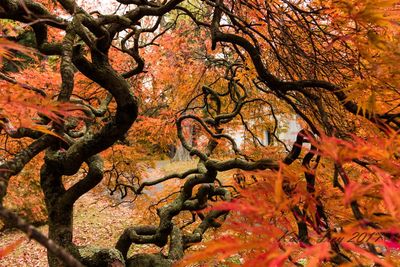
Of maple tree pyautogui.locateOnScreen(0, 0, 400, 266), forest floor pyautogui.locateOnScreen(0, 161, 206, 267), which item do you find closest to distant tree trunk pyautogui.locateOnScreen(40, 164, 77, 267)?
maple tree pyautogui.locateOnScreen(0, 0, 400, 266)

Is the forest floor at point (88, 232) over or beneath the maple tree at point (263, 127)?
beneath

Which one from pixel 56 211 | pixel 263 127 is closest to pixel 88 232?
pixel 263 127

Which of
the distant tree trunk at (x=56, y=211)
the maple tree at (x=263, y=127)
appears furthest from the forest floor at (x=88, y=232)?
the distant tree trunk at (x=56, y=211)

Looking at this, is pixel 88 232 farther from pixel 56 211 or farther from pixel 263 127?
pixel 56 211

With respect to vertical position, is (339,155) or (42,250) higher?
(339,155)

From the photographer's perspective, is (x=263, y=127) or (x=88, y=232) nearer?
(x=263, y=127)

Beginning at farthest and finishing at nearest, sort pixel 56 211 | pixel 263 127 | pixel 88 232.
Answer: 1. pixel 88 232
2. pixel 263 127
3. pixel 56 211

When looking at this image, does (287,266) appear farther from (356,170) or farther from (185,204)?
(356,170)

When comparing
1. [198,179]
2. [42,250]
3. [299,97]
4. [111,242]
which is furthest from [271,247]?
[42,250]

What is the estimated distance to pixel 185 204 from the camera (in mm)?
3637

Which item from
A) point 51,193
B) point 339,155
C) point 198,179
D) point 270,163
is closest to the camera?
point 339,155

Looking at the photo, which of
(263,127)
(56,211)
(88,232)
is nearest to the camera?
(56,211)

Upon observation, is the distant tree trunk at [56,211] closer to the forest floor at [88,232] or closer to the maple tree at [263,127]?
the maple tree at [263,127]

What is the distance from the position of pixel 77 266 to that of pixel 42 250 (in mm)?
8902
